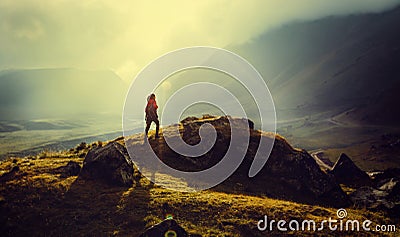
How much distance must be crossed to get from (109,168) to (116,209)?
4.97m

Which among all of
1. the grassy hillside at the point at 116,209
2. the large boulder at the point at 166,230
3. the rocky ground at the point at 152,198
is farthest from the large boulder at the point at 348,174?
the large boulder at the point at 166,230

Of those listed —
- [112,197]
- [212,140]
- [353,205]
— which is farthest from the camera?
[212,140]

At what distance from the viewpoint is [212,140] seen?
109 ft

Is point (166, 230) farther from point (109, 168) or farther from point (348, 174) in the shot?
point (348, 174)

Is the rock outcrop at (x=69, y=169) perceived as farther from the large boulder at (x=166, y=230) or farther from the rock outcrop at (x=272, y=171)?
the large boulder at (x=166, y=230)

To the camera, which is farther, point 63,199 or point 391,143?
point 391,143

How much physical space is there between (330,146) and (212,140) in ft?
596

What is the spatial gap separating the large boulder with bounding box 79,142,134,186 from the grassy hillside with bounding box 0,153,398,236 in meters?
0.80

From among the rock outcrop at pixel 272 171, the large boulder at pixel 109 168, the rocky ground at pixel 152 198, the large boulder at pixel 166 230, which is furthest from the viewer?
Answer: the rock outcrop at pixel 272 171

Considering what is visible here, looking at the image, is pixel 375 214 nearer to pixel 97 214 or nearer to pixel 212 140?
pixel 212 140

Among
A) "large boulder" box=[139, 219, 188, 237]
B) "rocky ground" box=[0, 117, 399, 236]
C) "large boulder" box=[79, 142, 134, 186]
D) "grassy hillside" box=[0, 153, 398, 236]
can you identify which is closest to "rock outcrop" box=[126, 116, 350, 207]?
"rocky ground" box=[0, 117, 399, 236]

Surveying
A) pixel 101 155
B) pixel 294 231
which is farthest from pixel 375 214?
pixel 101 155

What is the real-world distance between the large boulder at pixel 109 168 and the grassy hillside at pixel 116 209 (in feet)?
2.61

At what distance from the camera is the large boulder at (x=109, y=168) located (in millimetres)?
24188
